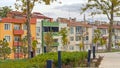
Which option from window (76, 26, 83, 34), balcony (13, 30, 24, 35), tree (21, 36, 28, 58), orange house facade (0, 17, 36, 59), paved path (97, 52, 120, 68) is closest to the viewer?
paved path (97, 52, 120, 68)

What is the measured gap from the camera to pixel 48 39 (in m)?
66.2

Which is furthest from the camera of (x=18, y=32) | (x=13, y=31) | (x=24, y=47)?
(x=18, y=32)

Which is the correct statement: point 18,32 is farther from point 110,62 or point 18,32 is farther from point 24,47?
point 110,62

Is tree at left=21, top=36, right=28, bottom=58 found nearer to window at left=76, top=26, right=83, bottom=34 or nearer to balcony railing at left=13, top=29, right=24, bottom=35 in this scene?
balcony railing at left=13, top=29, right=24, bottom=35

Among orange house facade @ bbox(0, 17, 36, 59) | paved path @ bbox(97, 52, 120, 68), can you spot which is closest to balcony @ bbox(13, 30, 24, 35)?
orange house facade @ bbox(0, 17, 36, 59)

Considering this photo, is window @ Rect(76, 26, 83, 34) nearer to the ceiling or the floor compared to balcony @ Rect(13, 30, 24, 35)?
nearer to the floor

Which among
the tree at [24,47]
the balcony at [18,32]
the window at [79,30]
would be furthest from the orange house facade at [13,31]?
the window at [79,30]

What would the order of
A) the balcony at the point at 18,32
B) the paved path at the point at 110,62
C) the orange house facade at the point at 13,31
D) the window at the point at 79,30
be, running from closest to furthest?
1. the paved path at the point at 110,62
2. the orange house facade at the point at 13,31
3. the balcony at the point at 18,32
4. the window at the point at 79,30

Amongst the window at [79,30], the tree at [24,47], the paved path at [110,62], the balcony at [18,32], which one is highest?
the paved path at [110,62]

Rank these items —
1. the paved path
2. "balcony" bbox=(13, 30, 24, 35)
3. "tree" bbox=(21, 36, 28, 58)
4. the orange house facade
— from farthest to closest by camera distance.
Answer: "balcony" bbox=(13, 30, 24, 35)
the orange house facade
"tree" bbox=(21, 36, 28, 58)
the paved path

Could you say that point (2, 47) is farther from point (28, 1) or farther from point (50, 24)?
point (28, 1)

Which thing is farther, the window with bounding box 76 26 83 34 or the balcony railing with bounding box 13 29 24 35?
the window with bounding box 76 26 83 34

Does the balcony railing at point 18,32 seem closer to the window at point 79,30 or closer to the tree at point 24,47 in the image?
the tree at point 24,47

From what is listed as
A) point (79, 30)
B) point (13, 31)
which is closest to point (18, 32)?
point (13, 31)
